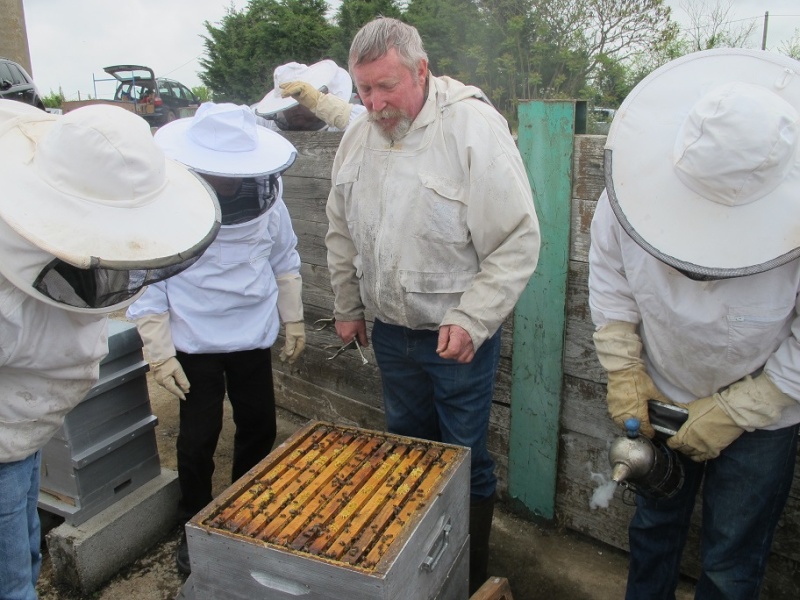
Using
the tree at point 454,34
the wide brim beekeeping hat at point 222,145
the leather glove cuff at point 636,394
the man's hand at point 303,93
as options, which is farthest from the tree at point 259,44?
the leather glove cuff at point 636,394

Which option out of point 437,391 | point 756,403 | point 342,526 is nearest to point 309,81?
point 437,391

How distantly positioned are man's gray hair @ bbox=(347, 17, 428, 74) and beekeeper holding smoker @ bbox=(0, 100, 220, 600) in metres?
0.66

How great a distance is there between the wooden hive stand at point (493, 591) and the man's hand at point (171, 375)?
1.30 meters

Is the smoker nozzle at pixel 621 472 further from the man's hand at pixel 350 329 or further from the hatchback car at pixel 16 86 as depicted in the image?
the hatchback car at pixel 16 86

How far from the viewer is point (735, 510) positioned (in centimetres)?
168

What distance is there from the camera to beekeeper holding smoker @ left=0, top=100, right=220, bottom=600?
129 cm

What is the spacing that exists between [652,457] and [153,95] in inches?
973

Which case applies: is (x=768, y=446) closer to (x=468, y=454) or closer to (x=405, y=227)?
(x=468, y=454)

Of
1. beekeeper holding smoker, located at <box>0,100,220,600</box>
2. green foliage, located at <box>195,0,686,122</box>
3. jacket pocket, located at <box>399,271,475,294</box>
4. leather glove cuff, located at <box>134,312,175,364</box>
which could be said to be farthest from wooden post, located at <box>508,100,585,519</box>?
green foliage, located at <box>195,0,686,122</box>

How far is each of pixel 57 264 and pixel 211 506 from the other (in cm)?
70

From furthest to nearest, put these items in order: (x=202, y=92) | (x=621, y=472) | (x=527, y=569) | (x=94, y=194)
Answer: (x=202, y=92), (x=527, y=569), (x=621, y=472), (x=94, y=194)

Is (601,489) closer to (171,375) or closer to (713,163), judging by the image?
(713,163)

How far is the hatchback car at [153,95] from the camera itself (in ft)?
73.8

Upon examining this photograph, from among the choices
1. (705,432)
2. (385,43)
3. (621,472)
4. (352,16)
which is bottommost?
(621,472)
